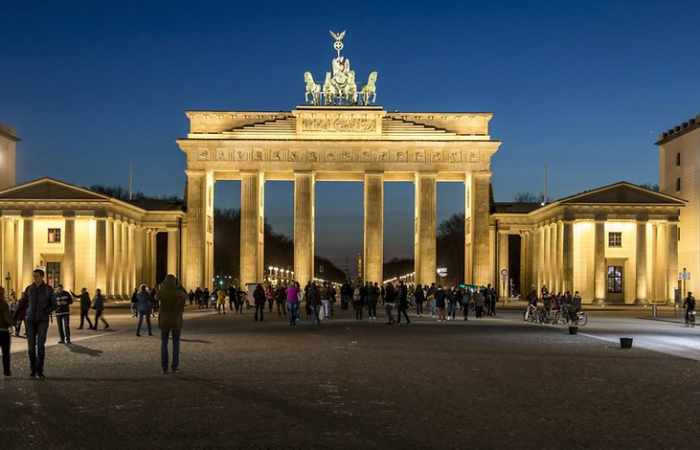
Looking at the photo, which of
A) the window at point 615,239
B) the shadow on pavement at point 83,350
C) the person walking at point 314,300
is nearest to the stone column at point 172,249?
the window at point 615,239

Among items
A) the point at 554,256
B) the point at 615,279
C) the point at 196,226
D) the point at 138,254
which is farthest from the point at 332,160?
the point at 615,279

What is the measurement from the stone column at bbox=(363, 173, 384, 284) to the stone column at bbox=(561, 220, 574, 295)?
53.7ft

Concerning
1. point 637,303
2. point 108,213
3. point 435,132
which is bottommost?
point 637,303

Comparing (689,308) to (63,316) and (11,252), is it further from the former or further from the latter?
(11,252)

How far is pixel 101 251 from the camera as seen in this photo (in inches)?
2736

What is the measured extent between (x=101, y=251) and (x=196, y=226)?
34.7 ft

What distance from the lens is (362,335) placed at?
30.4 meters

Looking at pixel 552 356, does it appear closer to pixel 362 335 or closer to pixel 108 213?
pixel 362 335

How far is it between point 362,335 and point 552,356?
919 cm

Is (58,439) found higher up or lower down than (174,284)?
lower down

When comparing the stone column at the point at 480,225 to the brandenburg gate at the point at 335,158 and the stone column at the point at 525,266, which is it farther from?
the stone column at the point at 525,266

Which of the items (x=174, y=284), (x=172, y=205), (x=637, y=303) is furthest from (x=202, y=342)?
(x=172, y=205)

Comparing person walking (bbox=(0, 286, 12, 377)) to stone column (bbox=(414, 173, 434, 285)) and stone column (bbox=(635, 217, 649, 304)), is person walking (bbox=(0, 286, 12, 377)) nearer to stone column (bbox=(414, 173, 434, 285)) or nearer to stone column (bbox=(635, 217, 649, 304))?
stone column (bbox=(635, 217, 649, 304))

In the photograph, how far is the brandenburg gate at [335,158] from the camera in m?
77.1
